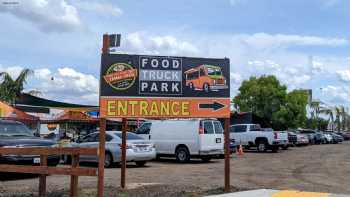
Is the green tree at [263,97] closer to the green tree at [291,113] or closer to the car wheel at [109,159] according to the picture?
the green tree at [291,113]

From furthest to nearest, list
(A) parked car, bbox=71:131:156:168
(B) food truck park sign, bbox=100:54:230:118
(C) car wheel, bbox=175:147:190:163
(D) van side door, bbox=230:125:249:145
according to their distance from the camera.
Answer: (D) van side door, bbox=230:125:249:145 → (C) car wheel, bbox=175:147:190:163 → (A) parked car, bbox=71:131:156:168 → (B) food truck park sign, bbox=100:54:230:118

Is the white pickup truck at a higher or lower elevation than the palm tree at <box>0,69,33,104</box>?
lower

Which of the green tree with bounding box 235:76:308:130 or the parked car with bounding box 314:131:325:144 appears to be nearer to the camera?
the parked car with bounding box 314:131:325:144

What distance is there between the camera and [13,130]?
1709 cm

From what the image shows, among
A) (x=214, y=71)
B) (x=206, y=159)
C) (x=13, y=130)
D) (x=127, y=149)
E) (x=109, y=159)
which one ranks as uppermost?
(x=214, y=71)

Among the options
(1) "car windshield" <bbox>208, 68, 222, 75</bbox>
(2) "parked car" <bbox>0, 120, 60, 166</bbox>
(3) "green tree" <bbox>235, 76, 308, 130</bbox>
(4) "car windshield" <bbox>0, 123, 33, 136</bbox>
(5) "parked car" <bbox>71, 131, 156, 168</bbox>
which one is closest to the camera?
(1) "car windshield" <bbox>208, 68, 222, 75</bbox>

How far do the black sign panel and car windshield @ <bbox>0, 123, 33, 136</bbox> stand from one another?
6.89 m

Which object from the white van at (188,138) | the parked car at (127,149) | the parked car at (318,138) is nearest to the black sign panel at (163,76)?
the parked car at (127,149)

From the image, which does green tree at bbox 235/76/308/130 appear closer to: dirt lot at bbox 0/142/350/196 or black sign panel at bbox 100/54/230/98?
dirt lot at bbox 0/142/350/196

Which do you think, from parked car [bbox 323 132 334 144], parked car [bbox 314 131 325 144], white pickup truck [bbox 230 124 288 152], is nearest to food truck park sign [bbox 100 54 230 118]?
white pickup truck [bbox 230 124 288 152]

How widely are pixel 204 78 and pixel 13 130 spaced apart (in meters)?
8.04

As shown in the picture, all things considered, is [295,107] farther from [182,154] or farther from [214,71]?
[214,71]

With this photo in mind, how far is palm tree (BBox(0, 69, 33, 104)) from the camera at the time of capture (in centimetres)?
4322

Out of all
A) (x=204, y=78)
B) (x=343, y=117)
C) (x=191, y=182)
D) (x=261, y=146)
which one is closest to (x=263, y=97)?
(x=261, y=146)
